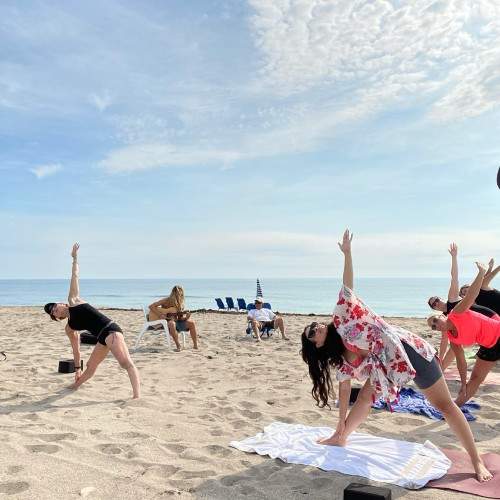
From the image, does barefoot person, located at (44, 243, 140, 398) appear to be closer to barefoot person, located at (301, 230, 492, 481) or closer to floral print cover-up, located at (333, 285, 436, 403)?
barefoot person, located at (301, 230, 492, 481)

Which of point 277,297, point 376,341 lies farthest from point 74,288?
point 277,297

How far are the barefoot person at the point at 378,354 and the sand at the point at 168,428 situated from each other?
584mm

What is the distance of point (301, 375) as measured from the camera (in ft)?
24.4

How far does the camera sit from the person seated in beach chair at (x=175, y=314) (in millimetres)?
10242

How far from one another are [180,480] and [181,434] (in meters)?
1.09

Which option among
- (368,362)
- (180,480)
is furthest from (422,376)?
(180,480)

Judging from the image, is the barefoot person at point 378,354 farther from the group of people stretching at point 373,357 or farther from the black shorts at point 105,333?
the black shorts at point 105,333

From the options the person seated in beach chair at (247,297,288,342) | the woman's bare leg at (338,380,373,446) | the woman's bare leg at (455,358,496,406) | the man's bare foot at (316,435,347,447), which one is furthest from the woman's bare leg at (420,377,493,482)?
the person seated in beach chair at (247,297,288,342)

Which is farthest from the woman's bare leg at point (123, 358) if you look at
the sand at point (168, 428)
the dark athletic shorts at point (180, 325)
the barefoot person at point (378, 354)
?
the dark athletic shorts at point (180, 325)

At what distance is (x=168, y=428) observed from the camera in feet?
16.0

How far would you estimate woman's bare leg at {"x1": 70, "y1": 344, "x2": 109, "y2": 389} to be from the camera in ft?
20.4

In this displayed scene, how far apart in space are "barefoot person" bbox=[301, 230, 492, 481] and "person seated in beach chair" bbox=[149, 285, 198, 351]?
664 centimetres

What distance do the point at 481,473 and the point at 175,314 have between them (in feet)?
24.5

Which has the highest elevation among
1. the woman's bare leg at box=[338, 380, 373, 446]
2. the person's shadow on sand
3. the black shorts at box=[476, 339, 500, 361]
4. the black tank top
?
the black tank top
